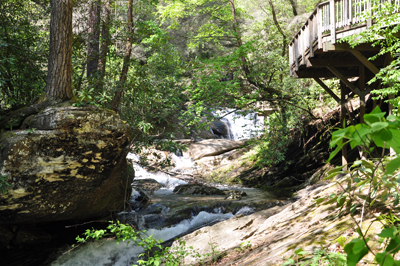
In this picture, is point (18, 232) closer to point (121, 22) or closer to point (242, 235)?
point (242, 235)

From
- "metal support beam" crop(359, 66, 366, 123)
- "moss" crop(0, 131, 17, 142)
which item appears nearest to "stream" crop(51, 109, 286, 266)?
"moss" crop(0, 131, 17, 142)

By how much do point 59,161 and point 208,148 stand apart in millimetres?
13044

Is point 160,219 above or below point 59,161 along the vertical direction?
below

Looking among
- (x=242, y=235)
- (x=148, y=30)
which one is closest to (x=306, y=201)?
(x=242, y=235)

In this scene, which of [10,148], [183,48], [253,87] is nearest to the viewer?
[10,148]

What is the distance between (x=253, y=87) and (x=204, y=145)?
250 inches

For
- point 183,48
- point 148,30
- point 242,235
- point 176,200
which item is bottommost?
Result: point 176,200

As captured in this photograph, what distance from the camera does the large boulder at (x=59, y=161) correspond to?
5.36 m

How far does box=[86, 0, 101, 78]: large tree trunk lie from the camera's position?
859 centimetres

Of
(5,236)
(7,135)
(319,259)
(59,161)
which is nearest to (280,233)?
(319,259)

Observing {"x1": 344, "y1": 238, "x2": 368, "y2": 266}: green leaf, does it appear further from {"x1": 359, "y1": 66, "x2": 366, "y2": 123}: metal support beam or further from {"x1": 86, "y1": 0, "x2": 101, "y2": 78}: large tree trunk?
{"x1": 359, "y1": 66, "x2": 366, "y2": 123}: metal support beam

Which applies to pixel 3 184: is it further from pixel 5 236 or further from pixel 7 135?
pixel 5 236

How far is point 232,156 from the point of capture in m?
17.5

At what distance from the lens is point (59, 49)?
638cm
